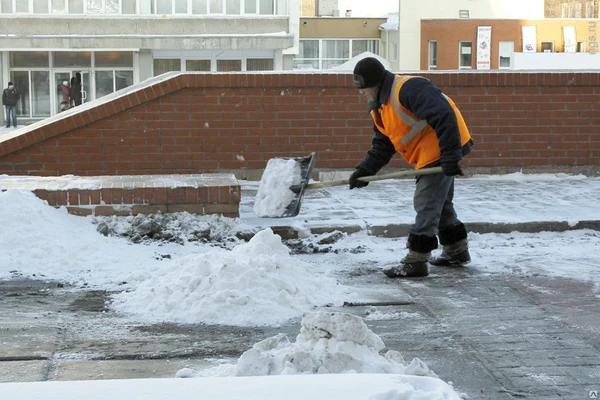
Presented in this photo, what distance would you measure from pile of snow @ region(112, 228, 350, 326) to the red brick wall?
5001 millimetres

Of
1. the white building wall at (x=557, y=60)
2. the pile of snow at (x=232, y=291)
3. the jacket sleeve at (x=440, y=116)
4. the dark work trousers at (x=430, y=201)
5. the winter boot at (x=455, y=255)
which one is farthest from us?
the white building wall at (x=557, y=60)

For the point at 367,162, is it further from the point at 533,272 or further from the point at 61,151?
the point at 61,151

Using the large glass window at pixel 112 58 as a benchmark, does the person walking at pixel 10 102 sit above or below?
below

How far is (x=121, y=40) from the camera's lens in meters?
37.6

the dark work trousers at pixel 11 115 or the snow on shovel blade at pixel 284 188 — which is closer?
the snow on shovel blade at pixel 284 188

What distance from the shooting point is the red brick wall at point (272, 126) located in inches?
431

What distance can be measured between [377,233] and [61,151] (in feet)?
14.2

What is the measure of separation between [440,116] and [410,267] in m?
1.09

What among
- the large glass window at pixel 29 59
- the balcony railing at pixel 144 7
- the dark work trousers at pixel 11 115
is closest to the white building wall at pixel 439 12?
the balcony railing at pixel 144 7

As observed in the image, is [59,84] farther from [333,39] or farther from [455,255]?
[455,255]

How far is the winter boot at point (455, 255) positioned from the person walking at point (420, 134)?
1.00 ft

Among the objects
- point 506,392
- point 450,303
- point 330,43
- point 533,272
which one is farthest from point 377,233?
point 330,43

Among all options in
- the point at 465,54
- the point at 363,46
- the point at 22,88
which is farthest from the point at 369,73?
the point at 363,46

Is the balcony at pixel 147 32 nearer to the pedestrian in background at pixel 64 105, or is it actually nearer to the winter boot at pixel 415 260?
the pedestrian in background at pixel 64 105
